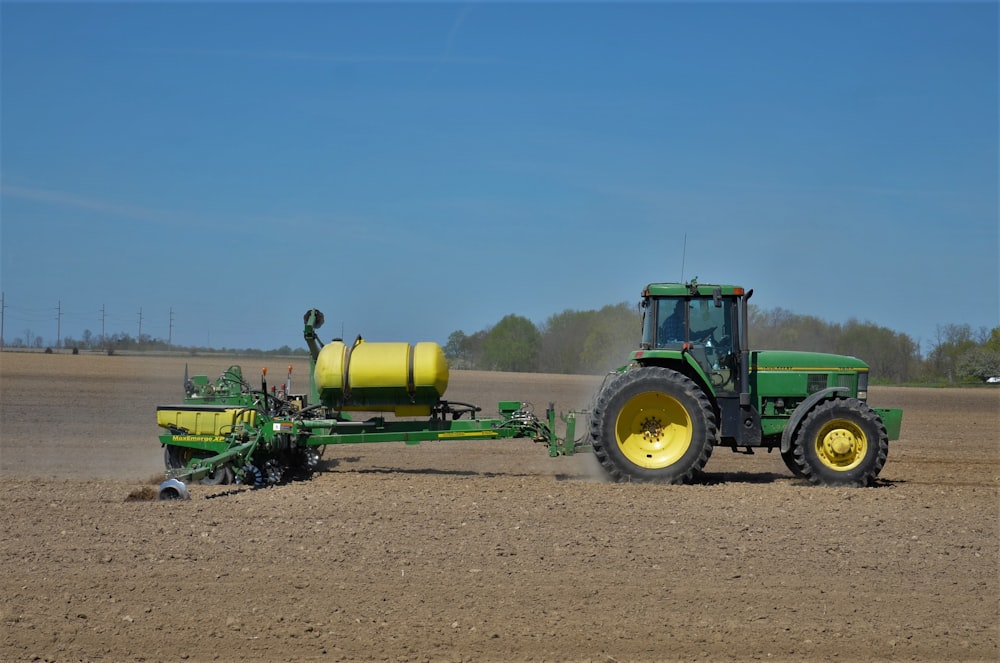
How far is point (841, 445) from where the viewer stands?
10984 mm

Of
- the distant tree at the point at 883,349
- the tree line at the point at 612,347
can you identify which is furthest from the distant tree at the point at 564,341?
the distant tree at the point at 883,349

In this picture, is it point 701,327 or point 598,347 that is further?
point 598,347

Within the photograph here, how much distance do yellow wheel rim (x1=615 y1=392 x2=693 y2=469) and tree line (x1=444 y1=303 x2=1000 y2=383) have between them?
11.3m

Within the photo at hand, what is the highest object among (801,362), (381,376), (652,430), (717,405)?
(801,362)

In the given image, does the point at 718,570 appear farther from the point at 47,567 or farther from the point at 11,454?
the point at 11,454

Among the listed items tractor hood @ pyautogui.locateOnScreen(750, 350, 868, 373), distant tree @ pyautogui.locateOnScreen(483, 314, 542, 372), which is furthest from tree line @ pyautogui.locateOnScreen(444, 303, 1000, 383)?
tractor hood @ pyautogui.locateOnScreen(750, 350, 868, 373)

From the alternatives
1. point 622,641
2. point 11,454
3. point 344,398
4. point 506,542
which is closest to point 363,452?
point 344,398

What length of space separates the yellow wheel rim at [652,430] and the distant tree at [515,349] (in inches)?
1547

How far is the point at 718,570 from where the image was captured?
717 cm

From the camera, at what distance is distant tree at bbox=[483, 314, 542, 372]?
5062 cm

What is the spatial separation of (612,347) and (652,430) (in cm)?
2051

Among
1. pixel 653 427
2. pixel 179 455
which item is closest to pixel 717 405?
pixel 653 427

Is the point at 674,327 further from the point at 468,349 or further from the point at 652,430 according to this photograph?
the point at 468,349

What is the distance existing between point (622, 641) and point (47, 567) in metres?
4.33
